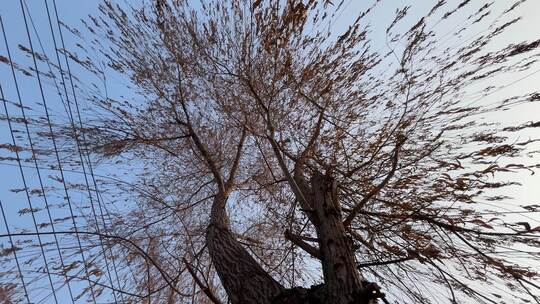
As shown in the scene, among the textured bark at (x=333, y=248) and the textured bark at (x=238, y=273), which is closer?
the textured bark at (x=333, y=248)

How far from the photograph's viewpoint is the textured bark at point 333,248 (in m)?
2.01

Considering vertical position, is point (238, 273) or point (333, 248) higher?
point (238, 273)

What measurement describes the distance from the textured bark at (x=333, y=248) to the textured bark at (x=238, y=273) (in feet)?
1.16

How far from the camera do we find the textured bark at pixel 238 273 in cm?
224

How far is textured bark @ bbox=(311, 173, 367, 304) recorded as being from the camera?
6.60ft

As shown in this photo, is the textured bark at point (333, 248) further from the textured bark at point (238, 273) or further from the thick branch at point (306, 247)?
the textured bark at point (238, 273)

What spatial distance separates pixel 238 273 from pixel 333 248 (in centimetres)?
66

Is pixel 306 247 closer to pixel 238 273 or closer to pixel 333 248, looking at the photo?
pixel 333 248

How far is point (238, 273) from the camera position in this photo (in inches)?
95.3

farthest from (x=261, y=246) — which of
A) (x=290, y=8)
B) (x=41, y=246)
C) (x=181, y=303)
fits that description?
(x=290, y=8)

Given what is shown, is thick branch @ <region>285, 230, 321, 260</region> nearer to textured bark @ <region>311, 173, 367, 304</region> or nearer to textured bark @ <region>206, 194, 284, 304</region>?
textured bark @ <region>311, 173, 367, 304</region>

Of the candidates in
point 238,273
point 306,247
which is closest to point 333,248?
point 306,247

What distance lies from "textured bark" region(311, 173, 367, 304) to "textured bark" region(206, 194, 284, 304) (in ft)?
1.16

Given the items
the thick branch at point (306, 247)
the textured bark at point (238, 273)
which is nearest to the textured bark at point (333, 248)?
the thick branch at point (306, 247)
